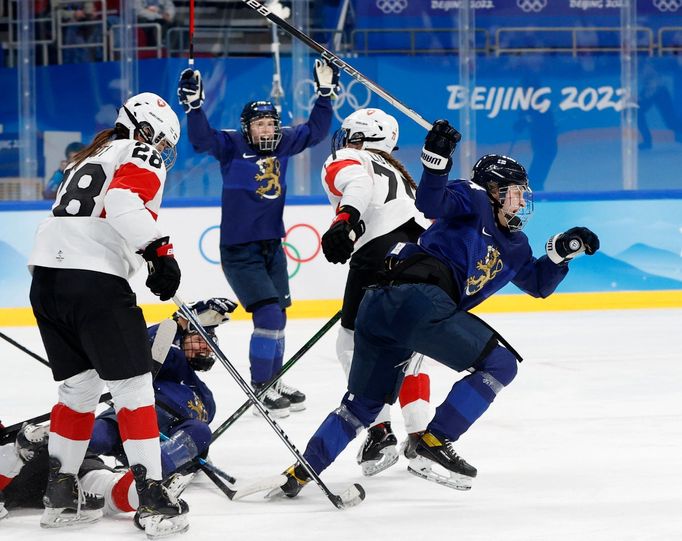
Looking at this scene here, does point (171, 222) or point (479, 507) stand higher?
point (171, 222)

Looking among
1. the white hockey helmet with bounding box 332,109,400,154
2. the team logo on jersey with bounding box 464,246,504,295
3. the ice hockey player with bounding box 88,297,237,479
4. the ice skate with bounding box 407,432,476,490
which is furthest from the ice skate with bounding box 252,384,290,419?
the team logo on jersey with bounding box 464,246,504,295

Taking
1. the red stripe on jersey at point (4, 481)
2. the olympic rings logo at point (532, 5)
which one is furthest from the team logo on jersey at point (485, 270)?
the olympic rings logo at point (532, 5)

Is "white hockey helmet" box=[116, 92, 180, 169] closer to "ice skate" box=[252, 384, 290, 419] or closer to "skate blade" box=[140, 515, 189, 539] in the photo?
"skate blade" box=[140, 515, 189, 539]

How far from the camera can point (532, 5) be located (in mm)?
8320

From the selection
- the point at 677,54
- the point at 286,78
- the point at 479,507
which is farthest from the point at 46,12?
the point at 479,507

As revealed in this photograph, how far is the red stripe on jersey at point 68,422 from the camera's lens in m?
2.85

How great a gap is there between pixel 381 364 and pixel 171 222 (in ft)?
13.5

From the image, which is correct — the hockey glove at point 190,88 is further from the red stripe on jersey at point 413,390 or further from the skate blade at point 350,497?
the skate blade at point 350,497

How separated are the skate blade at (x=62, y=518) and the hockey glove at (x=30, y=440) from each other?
149 millimetres

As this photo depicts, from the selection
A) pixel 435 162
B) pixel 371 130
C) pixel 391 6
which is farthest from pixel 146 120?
pixel 391 6

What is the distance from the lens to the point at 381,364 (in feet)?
10.2

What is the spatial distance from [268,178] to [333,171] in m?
1.32

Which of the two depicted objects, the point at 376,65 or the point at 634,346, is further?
the point at 376,65

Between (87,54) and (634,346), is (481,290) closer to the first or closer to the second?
(634,346)
